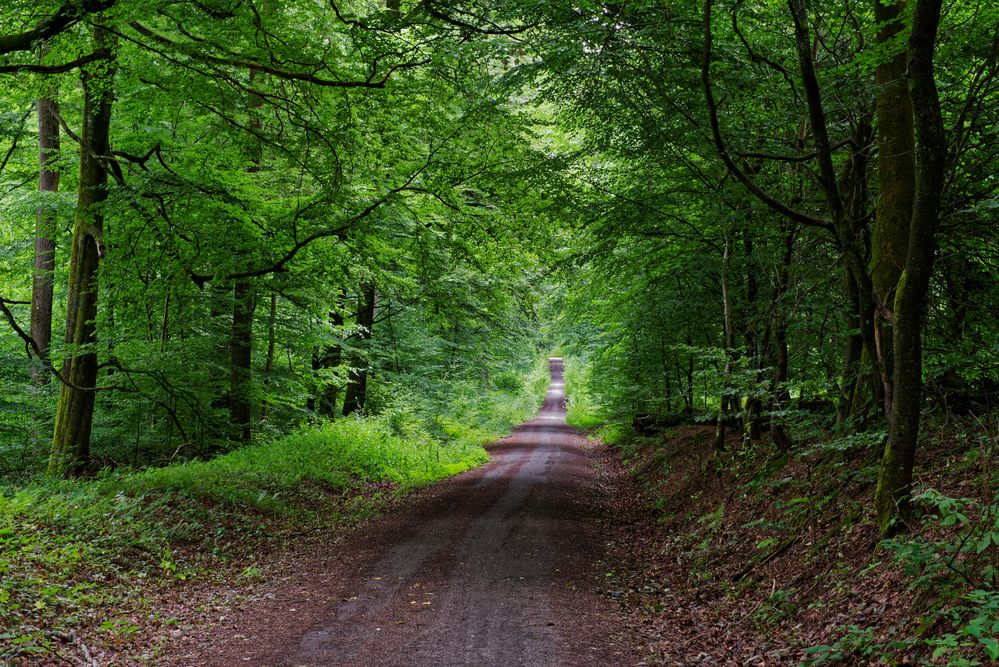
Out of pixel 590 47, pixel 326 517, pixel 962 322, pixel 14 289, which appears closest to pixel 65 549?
pixel 326 517

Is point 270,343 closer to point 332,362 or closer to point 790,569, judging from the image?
point 332,362

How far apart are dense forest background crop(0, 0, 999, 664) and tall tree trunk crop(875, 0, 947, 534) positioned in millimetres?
24

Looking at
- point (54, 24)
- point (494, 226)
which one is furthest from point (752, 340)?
point (54, 24)

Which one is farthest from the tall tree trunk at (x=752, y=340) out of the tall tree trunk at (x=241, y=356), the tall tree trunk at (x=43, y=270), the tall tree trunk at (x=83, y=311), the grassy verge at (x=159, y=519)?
the tall tree trunk at (x=43, y=270)

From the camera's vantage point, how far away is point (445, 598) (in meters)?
7.05

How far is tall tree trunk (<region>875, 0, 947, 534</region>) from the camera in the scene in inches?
179

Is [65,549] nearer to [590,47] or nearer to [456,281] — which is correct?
[590,47]

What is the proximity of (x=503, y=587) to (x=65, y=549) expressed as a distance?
4870mm

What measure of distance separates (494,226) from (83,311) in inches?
302

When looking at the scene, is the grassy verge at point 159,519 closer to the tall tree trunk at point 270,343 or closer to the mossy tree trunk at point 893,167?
the tall tree trunk at point 270,343

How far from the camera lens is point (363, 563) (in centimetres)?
866

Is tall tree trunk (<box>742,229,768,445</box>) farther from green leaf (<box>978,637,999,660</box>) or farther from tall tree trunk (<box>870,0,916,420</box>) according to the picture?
green leaf (<box>978,637,999,660</box>)

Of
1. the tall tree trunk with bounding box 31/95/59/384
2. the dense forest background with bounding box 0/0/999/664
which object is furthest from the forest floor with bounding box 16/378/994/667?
the tall tree trunk with bounding box 31/95/59/384

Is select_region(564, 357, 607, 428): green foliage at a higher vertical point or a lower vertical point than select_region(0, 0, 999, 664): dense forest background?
lower
